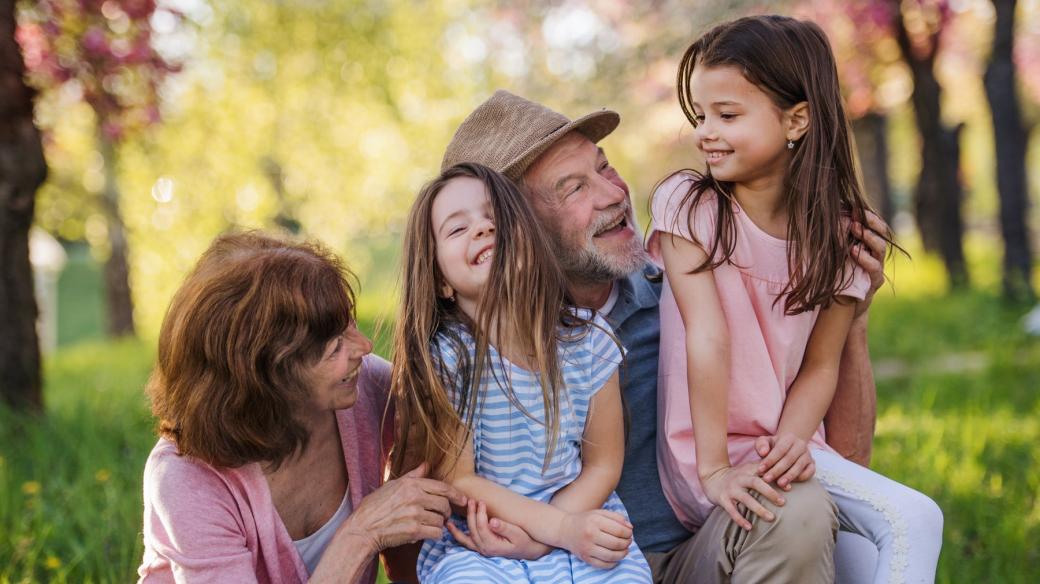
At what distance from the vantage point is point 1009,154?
824cm

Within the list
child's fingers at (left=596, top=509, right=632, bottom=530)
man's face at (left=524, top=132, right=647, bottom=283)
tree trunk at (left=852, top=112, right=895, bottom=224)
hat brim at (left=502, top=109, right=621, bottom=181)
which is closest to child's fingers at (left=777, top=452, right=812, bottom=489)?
child's fingers at (left=596, top=509, right=632, bottom=530)

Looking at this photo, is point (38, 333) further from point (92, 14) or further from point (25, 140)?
point (92, 14)

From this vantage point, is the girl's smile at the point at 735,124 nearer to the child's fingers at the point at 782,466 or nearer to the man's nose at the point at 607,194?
the man's nose at the point at 607,194

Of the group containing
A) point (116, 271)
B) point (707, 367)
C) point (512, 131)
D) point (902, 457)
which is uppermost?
point (512, 131)

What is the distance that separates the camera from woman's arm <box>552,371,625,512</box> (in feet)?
7.76

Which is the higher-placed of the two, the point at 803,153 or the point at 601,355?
the point at 803,153

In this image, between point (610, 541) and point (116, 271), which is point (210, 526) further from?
point (116, 271)

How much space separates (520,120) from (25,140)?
115 inches

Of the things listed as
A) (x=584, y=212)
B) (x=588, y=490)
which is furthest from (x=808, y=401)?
(x=584, y=212)

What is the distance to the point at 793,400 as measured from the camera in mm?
2510

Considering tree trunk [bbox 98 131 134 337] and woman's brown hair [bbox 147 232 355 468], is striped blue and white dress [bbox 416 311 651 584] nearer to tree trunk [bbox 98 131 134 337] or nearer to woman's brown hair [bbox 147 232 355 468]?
woman's brown hair [bbox 147 232 355 468]

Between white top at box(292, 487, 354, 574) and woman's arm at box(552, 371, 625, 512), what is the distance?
0.49 m

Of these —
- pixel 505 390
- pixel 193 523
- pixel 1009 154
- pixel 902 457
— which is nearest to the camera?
pixel 193 523

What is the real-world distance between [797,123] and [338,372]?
1.20 metres
